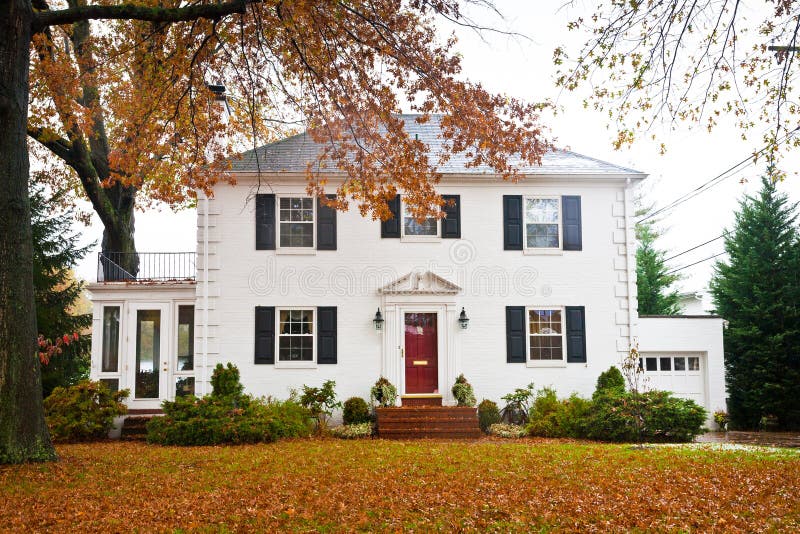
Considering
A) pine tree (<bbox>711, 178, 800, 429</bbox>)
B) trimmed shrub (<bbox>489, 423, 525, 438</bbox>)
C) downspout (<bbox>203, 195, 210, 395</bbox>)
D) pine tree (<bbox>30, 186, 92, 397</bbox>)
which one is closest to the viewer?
trimmed shrub (<bbox>489, 423, 525, 438</bbox>)

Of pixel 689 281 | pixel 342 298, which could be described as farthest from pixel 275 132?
pixel 689 281

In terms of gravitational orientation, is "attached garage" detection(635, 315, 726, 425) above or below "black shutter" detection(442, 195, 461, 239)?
below

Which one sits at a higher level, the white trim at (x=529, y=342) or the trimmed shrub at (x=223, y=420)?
the white trim at (x=529, y=342)

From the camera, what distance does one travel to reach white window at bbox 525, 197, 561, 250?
54.2 ft

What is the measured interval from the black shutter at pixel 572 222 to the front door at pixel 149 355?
956 centimetres

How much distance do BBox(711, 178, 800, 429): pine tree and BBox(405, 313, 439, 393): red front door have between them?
844cm

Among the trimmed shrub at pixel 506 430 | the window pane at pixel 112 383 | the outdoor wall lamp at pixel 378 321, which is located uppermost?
the outdoor wall lamp at pixel 378 321

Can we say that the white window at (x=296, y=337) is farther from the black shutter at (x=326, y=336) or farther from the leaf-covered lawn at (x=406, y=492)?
the leaf-covered lawn at (x=406, y=492)

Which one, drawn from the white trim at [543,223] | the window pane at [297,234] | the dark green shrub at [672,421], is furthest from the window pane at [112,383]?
the dark green shrub at [672,421]

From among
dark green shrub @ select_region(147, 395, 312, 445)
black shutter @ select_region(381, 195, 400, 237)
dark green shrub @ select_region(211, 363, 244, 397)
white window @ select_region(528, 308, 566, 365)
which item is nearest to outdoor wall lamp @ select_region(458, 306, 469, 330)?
white window @ select_region(528, 308, 566, 365)

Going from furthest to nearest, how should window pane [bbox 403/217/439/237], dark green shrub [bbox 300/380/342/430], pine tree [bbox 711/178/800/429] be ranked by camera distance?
pine tree [bbox 711/178/800/429], window pane [bbox 403/217/439/237], dark green shrub [bbox 300/380/342/430]

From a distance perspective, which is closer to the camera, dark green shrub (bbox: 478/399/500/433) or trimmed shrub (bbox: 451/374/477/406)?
dark green shrub (bbox: 478/399/500/433)

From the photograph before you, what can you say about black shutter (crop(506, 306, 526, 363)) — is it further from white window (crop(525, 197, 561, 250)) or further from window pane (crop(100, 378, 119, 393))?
window pane (crop(100, 378, 119, 393))

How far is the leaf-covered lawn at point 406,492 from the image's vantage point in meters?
6.38
